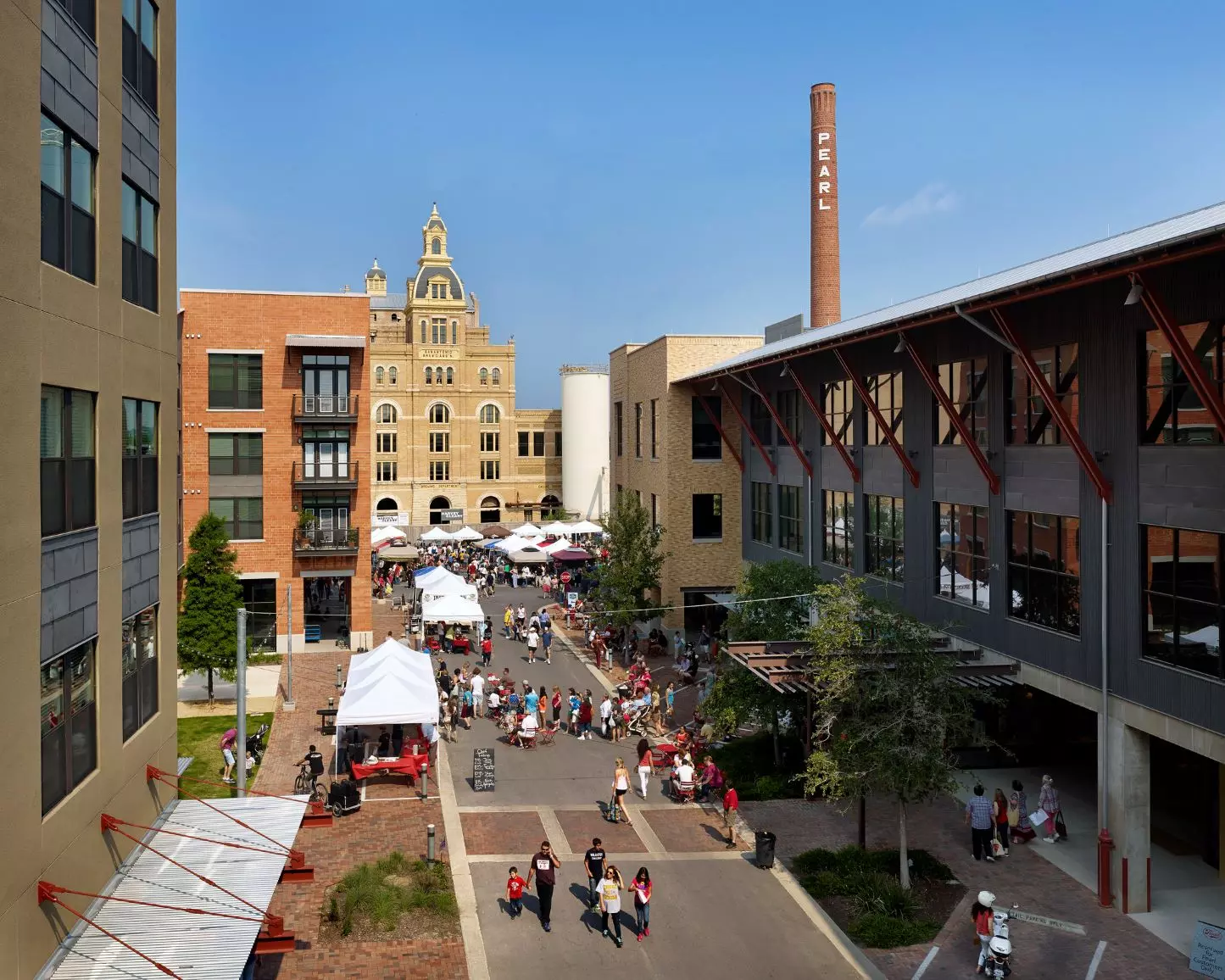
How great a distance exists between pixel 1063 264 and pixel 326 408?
28.0m

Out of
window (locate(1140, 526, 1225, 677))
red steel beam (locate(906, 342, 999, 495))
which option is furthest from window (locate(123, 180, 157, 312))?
window (locate(1140, 526, 1225, 677))

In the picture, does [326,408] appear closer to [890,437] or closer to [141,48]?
[890,437]

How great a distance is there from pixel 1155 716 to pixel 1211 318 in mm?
6481

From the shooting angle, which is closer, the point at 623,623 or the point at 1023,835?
the point at 1023,835

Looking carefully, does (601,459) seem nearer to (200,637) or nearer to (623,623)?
(623,623)

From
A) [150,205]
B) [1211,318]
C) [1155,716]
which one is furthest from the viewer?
[1155,716]

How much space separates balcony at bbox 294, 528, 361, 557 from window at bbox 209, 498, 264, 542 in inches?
58.9

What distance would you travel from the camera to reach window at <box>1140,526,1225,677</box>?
1612cm

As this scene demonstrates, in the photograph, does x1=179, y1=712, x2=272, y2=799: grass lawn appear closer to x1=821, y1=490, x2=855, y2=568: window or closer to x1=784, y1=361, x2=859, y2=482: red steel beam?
x1=821, y1=490, x2=855, y2=568: window

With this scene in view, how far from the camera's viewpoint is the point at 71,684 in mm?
11156

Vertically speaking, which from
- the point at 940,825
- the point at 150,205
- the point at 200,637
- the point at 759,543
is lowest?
the point at 940,825

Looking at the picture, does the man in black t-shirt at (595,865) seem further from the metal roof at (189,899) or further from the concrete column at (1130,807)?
the concrete column at (1130,807)

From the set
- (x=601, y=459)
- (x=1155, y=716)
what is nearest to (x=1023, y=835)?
(x=1155, y=716)

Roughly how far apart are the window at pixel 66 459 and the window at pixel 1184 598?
1576 cm
